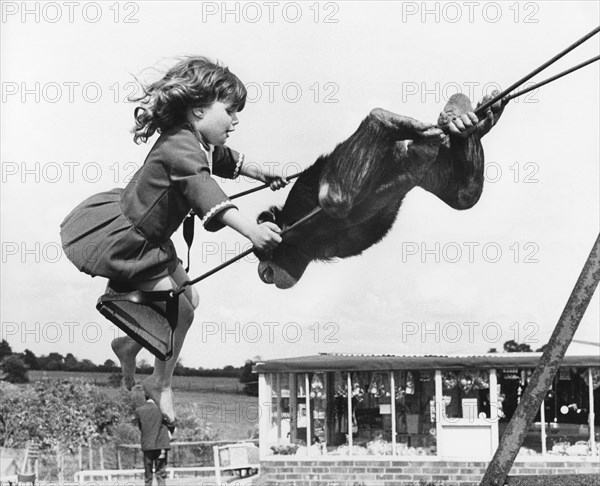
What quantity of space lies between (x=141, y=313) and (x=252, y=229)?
482 millimetres

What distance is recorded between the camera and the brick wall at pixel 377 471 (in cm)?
1830

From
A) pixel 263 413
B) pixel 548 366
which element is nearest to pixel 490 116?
pixel 548 366

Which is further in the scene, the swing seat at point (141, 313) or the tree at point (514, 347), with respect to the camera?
the tree at point (514, 347)

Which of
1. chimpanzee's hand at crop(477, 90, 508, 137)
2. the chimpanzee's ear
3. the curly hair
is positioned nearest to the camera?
the curly hair

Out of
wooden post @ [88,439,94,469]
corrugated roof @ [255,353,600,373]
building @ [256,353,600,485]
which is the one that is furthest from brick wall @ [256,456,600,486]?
wooden post @ [88,439,94,469]

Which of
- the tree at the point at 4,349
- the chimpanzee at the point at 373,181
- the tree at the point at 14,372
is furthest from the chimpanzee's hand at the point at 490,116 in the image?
the tree at the point at 14,372

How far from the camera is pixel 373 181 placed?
130 inches

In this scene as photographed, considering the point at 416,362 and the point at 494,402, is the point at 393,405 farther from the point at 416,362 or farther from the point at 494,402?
the point at 494,402

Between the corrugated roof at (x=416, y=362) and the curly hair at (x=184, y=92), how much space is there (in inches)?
592

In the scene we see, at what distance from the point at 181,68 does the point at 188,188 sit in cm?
38

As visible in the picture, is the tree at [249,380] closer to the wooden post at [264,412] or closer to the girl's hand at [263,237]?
the wooden post at [264,412]

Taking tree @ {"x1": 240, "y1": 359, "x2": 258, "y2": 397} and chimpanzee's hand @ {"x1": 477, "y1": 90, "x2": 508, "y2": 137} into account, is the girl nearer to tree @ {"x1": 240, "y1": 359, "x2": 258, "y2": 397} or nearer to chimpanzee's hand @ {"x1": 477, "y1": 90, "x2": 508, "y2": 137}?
chimpanzee's hand @ {"x1": 477, "y1": 90, "x2": 508, "y2": 137}

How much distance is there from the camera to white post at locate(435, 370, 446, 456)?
18.2 metres

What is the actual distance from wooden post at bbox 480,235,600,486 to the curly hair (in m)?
1.83
